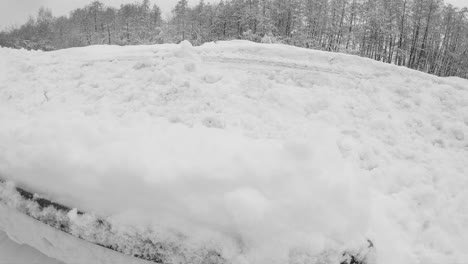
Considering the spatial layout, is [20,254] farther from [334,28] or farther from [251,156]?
→ [334,28]

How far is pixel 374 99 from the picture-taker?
4.60 meters

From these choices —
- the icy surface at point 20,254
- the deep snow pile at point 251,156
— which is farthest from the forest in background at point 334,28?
the icy surface at point 20,254

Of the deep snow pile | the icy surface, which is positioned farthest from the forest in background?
the icy surface

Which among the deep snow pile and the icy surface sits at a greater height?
the deep snow pile

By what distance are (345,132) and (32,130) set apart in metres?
3.25

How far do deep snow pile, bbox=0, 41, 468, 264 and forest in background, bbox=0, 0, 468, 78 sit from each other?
904 inches

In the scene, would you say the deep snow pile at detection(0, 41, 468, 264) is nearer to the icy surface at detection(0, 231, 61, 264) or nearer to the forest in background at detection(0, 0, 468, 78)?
the icy surface at detection(0, 231, 61, 264)

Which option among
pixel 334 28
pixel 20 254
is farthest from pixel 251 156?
pixel 334 28

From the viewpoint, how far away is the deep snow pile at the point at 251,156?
182 cm

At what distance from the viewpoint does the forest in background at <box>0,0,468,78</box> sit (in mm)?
31984

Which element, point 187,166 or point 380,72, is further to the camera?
point 380,72

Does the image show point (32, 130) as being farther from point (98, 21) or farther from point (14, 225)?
point (98, 21)

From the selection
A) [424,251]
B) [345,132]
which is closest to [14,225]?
[424,251]

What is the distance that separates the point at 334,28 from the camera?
118 feet
